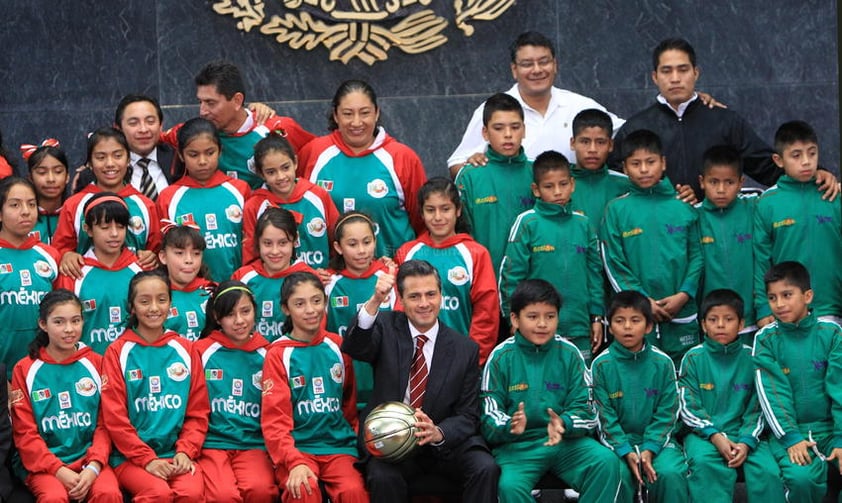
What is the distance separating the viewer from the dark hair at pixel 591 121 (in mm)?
8727

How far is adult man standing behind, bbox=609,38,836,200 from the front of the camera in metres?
8.98

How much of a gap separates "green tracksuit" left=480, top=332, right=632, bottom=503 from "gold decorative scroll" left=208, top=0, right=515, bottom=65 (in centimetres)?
346

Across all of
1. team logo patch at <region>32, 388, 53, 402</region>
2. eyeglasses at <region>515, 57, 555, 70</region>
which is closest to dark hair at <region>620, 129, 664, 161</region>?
eyeglasses at <region>515, 57, 555, 70</region>

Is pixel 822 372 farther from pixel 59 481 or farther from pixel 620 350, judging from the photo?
pixel 59 481

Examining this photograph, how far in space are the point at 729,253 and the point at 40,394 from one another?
157 inches

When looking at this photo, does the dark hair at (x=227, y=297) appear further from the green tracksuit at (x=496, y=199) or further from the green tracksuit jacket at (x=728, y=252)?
the green tracksuit jacket at (x=728, y=252)

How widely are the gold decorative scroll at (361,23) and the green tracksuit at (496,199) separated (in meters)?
2.26

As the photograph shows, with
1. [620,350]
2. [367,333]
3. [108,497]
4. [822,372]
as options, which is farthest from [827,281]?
[108,497]

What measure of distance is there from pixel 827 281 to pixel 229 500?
3.68 meters

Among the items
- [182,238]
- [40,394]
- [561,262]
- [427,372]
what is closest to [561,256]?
[561,262]

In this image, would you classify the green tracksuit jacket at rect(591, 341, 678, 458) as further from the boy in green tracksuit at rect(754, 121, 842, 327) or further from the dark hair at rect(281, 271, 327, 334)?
the dark hair at rect(281, 271, 327, 334)

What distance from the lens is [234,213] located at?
8586mm

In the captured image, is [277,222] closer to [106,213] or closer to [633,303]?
[106,213]

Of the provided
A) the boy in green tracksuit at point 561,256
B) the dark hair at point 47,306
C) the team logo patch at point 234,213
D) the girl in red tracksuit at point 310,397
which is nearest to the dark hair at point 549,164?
the boy in green tracksuit at point 561,256
